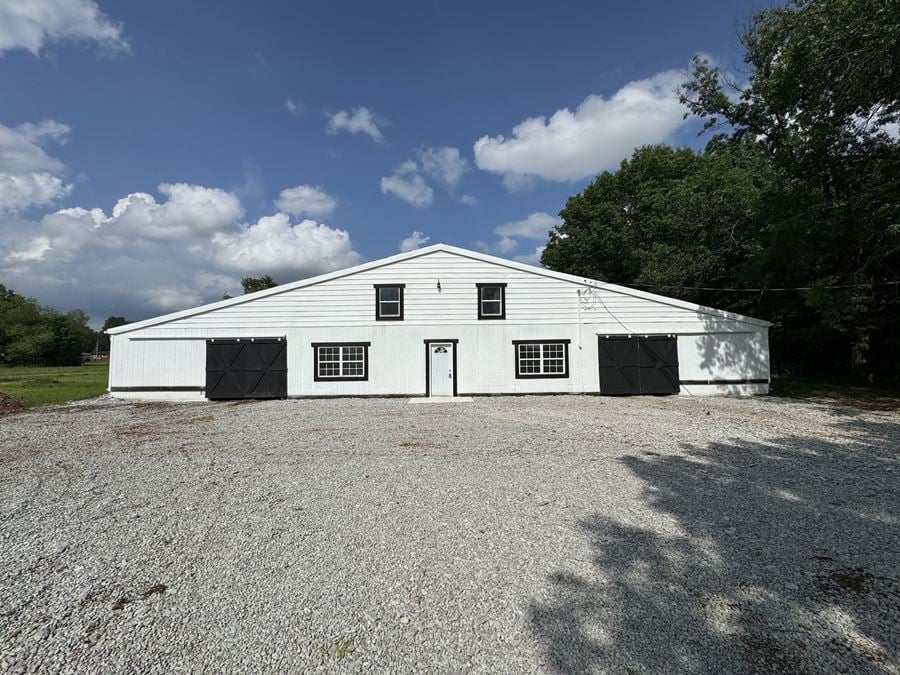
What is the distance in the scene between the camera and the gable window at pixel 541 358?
48.9 feet

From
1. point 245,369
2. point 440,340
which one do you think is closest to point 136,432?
point 245,369

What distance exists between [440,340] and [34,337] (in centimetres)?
6128

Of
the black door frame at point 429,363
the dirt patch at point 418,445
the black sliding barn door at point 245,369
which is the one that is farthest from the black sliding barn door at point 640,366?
the black sliding barn door at point 245,369

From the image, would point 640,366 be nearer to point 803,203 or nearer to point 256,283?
point 803,203

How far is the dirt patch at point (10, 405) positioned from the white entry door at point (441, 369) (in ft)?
39.9

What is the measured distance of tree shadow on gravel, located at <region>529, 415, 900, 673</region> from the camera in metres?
2.32

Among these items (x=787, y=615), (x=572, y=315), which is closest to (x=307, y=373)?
(x=572, y=315)

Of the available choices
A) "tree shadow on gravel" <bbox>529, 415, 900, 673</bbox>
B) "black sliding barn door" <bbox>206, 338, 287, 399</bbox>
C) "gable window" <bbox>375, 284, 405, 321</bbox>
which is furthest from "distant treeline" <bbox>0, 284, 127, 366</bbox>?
"tree shadow on gravel" <bbox>529, 415, 900, 673</bbox>

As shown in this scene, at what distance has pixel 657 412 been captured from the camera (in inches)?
436

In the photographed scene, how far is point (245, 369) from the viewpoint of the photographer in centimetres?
1455

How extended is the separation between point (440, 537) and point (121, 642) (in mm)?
2277

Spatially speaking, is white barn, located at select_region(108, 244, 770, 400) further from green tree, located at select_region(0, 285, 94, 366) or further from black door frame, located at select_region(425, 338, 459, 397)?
green tree, located at select_region(0, 285, 94, 366)

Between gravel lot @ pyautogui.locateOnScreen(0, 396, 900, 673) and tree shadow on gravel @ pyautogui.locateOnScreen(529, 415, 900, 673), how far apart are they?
0.02 meters

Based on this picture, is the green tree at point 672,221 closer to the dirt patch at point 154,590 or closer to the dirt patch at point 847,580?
the dirt patch at point 847,580
